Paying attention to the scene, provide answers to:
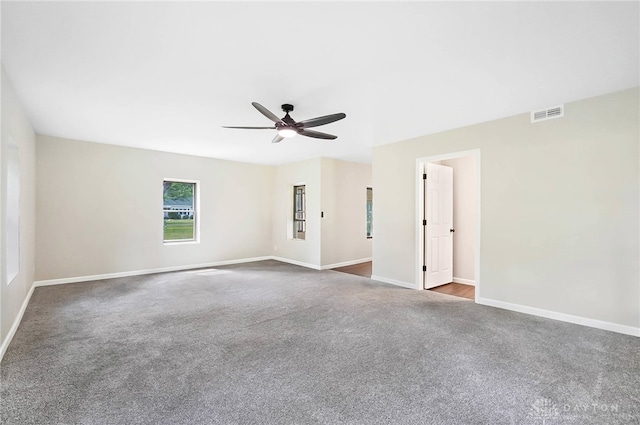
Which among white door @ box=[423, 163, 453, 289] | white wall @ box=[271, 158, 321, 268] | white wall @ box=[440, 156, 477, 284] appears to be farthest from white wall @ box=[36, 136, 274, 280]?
white wall @ box=[440, 156, 477, 284]

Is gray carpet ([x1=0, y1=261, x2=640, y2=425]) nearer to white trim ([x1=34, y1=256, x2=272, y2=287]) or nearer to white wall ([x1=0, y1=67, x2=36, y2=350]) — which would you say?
white wall ([x1=0, y1=67, x2=36, y2=350])

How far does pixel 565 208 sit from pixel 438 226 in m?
1.88

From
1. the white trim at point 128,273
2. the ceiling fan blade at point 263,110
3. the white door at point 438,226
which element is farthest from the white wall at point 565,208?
the white trim at point 128,273

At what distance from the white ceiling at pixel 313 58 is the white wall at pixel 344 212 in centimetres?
279

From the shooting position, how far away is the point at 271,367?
2379 mm

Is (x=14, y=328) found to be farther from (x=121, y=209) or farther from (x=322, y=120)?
(x=322, y=120)

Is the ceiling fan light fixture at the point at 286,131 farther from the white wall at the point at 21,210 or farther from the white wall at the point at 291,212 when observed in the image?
the white wall at the point at 291,212

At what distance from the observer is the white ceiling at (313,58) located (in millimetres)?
1914

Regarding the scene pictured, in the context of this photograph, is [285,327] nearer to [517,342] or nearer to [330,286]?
[330,286]

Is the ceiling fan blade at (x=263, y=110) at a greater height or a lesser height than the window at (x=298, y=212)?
greater

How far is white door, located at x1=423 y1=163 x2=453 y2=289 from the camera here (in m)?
4.90

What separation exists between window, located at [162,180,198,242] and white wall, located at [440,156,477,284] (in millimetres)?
5344

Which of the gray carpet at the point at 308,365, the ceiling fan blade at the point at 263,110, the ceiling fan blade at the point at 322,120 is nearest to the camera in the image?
the gray carpet at the point at 308,365

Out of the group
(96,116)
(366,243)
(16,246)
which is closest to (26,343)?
(16,246)
